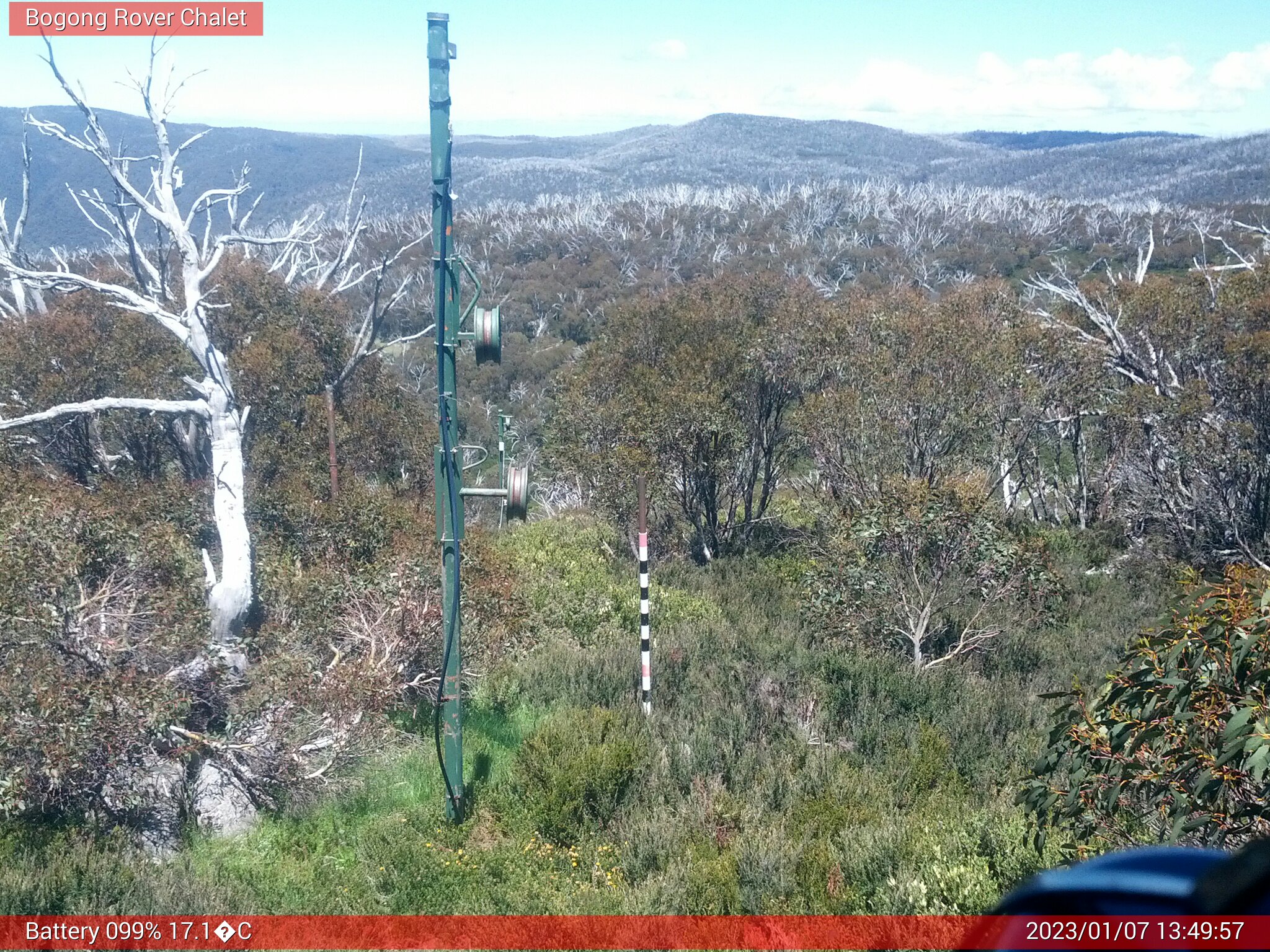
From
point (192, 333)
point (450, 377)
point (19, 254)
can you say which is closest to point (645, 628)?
point (450, 377)

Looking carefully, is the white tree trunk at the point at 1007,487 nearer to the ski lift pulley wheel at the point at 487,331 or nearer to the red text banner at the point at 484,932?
the ski lift pulley wheel at the point at 487,331

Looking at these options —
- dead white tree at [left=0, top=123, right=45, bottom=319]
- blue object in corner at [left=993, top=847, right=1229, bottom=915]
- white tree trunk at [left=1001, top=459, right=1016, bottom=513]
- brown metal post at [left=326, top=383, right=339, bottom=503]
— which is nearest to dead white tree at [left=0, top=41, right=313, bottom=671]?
brown metal post at [left=326, top=383, right=339, bottom=503]

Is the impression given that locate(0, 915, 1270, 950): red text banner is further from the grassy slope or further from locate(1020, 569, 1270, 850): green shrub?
locate(1020, 569, 1270, 850): green shrub

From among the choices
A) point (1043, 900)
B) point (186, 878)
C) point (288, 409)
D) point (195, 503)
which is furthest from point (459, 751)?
point (288, 409)

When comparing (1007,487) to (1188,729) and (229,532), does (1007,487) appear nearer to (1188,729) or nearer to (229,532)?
(229,532)

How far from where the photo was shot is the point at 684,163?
129 metres

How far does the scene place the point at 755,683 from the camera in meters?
8.87

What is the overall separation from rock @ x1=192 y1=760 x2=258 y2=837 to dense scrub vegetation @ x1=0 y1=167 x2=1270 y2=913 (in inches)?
4.9

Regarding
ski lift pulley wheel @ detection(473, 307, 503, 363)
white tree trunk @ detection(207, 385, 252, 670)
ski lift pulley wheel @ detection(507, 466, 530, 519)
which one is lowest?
white tree trunk @ detection(207, 385, 252, 670)

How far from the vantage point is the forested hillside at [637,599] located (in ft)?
17.7

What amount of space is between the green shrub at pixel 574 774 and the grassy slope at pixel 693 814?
71 mm

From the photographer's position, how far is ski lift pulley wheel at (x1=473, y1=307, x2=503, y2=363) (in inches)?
227

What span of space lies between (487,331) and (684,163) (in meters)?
129

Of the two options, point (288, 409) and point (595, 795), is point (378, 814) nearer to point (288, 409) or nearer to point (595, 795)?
point (595, 795)
